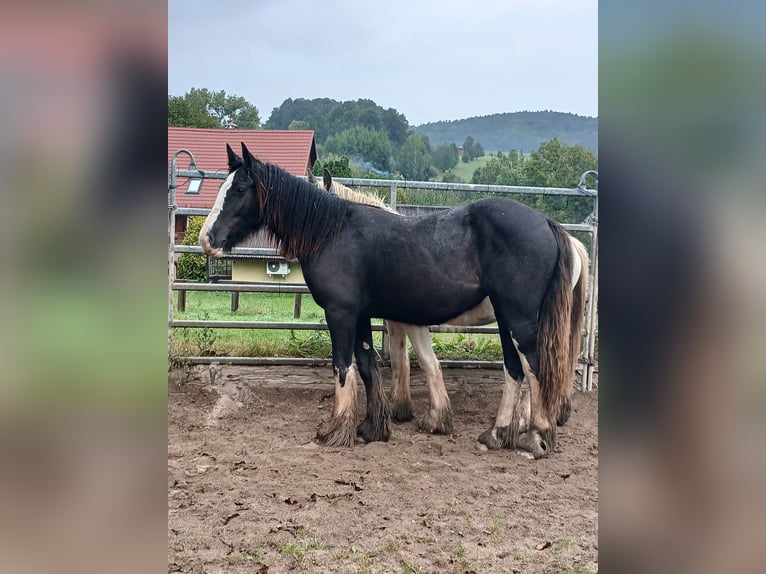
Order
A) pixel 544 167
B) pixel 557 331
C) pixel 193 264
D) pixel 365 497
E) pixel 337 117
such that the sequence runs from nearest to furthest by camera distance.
→ 1. pixel 365 497
2. pixel 557 331
3. pixel 193 264
4. pixel 544 167
5. pixel 337 117

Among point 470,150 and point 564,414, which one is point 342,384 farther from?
point 470,150

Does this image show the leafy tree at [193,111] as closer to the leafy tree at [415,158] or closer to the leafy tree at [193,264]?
the leafy tree at [415,158]

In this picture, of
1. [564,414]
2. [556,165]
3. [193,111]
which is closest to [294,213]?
[564,414]

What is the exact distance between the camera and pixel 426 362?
442cm

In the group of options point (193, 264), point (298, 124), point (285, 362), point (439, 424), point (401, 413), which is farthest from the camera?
point (298, 124)

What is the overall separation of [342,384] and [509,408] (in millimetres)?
1261

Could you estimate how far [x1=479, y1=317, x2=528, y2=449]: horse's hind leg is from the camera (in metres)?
3.96

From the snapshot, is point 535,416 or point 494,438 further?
point 494,438

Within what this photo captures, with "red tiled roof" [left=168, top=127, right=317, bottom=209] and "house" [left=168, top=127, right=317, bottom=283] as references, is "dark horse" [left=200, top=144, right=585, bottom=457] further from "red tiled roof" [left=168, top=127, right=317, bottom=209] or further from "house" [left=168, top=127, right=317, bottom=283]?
"red tiled roof" [left=168, top=127, right=317, bottom=209]

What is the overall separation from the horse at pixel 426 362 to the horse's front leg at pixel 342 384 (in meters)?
0.67

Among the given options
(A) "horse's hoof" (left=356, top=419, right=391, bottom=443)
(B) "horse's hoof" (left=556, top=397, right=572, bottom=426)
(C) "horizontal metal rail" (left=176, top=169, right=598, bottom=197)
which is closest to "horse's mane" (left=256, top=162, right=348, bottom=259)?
(C) "horizontal metal rail" (left=176, top=169, right=598, bottom=197)
